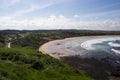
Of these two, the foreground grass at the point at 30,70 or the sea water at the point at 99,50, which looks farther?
the sea water at the point at 99,50

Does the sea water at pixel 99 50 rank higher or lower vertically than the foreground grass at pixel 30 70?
lower

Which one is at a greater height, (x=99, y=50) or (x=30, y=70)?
(x=30, y=70)

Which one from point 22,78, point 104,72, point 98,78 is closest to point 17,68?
point 22,78

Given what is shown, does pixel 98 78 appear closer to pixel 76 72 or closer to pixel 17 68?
pixel 76 72

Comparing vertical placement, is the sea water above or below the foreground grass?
Result: below

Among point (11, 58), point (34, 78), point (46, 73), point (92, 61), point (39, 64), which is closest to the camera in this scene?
point (34, 78)

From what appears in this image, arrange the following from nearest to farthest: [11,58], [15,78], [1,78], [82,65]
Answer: [1,78]
[15,78]
[11,58]
[82,65]

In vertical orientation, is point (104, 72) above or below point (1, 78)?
below

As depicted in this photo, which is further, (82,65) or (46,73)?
(82,65)

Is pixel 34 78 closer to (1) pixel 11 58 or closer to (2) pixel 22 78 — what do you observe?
(2) pixel 22 78

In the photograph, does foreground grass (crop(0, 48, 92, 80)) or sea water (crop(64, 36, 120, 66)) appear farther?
sea water (crop(64, 36, 120, 66))

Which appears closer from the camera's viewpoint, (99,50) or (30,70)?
(30,70)
